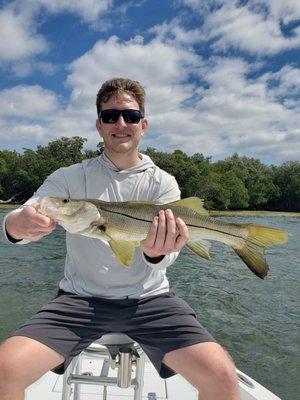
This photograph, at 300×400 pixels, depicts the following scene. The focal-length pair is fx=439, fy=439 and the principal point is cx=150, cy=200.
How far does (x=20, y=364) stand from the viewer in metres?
2.70

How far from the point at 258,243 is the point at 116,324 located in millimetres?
1183

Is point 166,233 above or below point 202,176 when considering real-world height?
below

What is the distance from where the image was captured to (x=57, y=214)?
2930mm

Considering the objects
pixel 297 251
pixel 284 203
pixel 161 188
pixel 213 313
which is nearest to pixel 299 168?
pixel 284 203

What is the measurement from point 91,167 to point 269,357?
6.28 meters

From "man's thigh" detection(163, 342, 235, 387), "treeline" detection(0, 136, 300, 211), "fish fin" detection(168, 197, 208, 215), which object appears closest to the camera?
"man's thigh" detection(163, 342, 235, 387)

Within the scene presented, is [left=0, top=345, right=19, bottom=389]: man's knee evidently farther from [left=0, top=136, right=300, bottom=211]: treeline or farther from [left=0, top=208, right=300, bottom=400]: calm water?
[left=0, top=136, right=300, bottom=211]: treeline

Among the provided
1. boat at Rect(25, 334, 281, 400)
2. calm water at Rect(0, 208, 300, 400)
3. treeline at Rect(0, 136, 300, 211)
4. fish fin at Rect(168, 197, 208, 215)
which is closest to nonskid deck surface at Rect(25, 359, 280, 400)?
boat at Rect(25, 334, 281, 400)

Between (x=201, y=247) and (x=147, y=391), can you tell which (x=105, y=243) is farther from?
(x=147, y=391)

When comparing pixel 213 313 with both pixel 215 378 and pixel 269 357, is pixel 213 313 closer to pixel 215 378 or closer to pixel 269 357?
pixel 269 357

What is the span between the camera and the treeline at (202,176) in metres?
65.2

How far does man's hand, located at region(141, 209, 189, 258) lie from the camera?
2.96 meters

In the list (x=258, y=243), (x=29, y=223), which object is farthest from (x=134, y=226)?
(x=258, y=243)

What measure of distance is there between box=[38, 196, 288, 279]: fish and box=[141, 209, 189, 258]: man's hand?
68 millimetres
